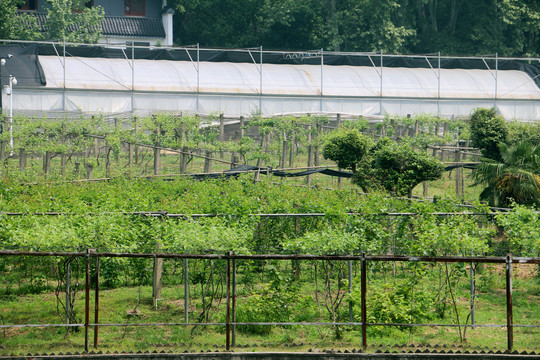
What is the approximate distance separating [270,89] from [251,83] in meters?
0.99

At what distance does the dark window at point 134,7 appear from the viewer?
178 ft

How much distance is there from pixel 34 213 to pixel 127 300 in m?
2.67

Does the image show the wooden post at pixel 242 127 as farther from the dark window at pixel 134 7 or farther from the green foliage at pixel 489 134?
the dark window at pixel 134 7

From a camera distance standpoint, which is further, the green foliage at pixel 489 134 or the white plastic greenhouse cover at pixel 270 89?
the white plastic greenhouse cover at pixel 270 89

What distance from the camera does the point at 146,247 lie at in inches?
607

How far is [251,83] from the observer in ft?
133

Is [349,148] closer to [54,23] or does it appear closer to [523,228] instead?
[523,228]

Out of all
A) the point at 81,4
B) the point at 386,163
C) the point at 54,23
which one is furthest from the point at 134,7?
the point at 386,163

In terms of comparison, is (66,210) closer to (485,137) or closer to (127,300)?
(127,300)

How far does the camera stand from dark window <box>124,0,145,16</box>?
54.4 meters

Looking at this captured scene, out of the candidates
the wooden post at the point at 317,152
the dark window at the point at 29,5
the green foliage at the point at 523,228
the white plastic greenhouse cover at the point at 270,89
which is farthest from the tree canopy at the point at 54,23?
the green foliage at the point at 523,228

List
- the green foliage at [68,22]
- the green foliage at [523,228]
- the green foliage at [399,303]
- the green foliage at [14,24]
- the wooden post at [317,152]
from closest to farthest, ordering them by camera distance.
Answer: the green foliage at [399,303], the green foliage at [523,228], the wooden post at [317,152], the green foliage at [14,24], the green foliage at [68,22]

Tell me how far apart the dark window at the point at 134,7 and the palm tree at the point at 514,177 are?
125ft

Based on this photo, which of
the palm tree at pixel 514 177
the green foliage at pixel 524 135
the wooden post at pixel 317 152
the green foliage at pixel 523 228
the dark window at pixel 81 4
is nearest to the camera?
the green foliage at pixel 523 228
